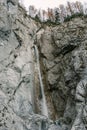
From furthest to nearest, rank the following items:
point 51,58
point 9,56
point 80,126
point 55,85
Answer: point 51,58 → point 55,85 → point 9,56 → point 80,126

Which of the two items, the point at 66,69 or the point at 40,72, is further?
the point at 40,72

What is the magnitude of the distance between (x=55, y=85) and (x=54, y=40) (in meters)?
6.94

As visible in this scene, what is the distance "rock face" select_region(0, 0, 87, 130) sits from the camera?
29141 mm

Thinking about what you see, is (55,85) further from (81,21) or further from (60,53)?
(81,21)

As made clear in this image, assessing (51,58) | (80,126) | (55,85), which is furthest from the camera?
(51,58)

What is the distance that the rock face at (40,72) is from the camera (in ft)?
95.6

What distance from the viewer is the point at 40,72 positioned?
38156 mm

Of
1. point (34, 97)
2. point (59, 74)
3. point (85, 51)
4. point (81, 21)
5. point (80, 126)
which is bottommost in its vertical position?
point (80, 126)

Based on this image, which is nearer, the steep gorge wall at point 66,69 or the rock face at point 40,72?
the rock face at point 40,72

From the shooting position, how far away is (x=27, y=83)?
113ft

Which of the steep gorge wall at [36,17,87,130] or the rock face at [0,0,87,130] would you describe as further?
the steep gorge wall at [36,17,87,130]

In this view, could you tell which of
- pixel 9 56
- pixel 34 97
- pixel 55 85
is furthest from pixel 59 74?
pixel 9 56

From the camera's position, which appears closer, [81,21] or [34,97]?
[34,97]

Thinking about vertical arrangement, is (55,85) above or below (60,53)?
below
